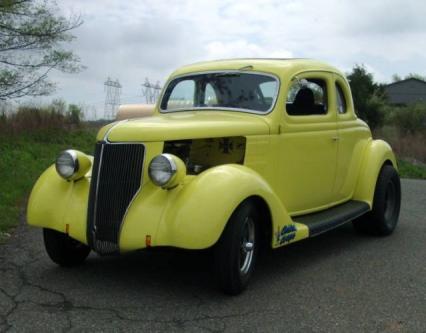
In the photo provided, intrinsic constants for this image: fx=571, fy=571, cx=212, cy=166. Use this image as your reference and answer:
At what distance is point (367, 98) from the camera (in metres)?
35.4

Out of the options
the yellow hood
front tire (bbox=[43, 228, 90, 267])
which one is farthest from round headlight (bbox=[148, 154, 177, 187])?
front tire (bbox=[43, 228, 90, 267])

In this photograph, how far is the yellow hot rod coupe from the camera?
428 cm

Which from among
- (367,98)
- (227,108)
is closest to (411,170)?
(227,108)

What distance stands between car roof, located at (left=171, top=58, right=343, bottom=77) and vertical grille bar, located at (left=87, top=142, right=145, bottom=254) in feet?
6.20

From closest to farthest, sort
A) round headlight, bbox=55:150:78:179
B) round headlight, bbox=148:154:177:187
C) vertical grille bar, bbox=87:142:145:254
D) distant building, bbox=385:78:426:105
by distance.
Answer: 1. round headlight, bbox=148:154:177:187
2. vertical grille bar, bbox=87:142:145:254
3. round headlight, bbox=55:150:78:179
4. distant building, bbox=385:78:426:105

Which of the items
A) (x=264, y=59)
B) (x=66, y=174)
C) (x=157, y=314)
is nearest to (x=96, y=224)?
(x=66, y=174)

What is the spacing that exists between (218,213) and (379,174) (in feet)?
11.0

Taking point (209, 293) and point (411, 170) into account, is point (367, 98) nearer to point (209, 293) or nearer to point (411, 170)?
point (411, 170)

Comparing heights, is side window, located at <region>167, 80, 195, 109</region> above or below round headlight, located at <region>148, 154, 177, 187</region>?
above

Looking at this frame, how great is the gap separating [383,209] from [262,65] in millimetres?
2345

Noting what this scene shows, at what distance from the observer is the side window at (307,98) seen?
579cm

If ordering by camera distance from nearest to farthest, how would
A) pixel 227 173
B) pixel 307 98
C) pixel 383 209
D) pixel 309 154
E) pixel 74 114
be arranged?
1. pixel 227 173
2. pixel 309 154
3. pixel 307 98
4. pixel 383 209
5. pixel 74 114

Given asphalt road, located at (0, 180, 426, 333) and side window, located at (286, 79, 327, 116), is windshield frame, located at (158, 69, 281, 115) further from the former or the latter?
asphalt road, located at (0, 180, 426, 333)

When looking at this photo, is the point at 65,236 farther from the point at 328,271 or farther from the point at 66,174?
the point at 328,271
